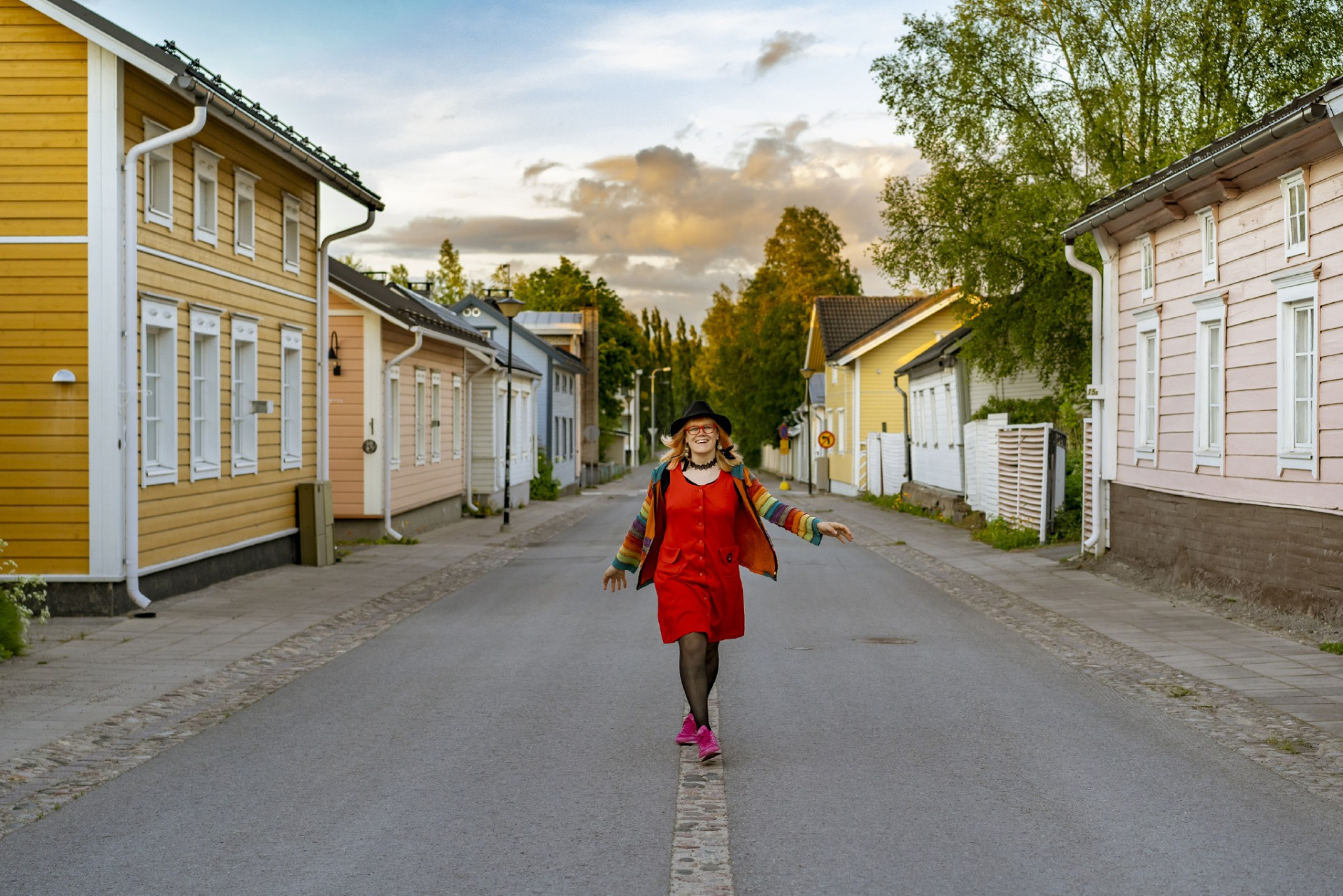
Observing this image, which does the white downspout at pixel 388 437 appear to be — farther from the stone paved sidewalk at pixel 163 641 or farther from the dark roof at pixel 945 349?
the dark roof at pixel 945 349

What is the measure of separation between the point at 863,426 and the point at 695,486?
45.0 meters

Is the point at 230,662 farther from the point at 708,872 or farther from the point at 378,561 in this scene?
the point at 378,561

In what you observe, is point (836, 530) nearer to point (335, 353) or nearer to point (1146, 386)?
point (1146, 386)

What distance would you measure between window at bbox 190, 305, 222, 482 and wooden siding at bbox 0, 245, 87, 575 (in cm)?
230

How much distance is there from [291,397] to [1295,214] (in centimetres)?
1298

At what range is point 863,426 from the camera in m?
52.0

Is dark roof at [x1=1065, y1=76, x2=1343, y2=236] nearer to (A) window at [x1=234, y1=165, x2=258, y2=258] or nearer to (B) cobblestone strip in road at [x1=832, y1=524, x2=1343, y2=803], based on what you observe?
(B) cobblestone strip in road at [x1=832, y1=524, x2=1343, y2=803]

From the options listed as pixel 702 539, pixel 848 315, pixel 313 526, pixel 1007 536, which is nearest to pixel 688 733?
pixel 702 539

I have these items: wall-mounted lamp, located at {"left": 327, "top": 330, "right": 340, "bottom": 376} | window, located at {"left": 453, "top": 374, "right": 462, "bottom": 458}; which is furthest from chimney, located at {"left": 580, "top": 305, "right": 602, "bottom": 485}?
wall-mounted lamp, located at {"left": 327, "top": 330, "right": 340, "bottom": 376}

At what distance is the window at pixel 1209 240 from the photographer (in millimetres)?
15352

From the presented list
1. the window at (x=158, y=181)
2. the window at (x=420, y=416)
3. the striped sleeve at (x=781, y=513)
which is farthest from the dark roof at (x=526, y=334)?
the striped sleeve at (x=781, y=513)

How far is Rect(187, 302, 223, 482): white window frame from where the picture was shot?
1599 cm

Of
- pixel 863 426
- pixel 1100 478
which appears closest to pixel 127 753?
pixel 1100 478

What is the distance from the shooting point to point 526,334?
49.7m
